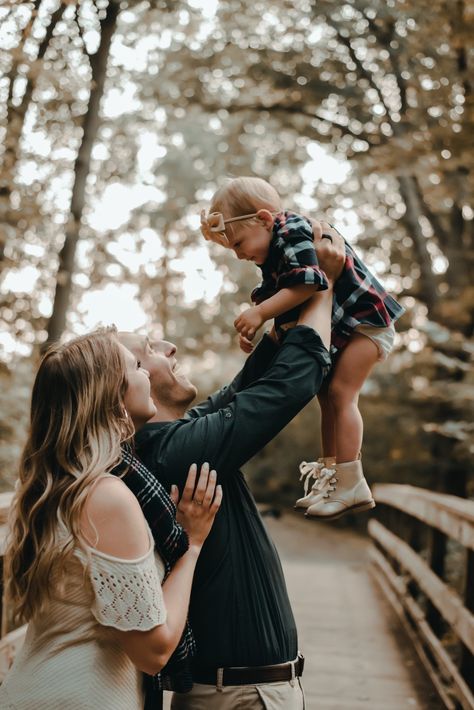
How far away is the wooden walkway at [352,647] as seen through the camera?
4.64m

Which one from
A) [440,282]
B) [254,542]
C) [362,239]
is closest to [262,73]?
[362,239]

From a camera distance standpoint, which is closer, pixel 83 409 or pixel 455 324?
pixel 83 409

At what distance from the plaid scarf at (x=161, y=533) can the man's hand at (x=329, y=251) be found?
0.91m

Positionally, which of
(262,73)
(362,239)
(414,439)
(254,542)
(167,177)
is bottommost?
(414,439)

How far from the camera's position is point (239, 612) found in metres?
2.29

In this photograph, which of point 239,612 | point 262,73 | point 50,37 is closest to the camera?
point 239,612

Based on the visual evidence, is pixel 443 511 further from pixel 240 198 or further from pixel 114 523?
pixel 114 523

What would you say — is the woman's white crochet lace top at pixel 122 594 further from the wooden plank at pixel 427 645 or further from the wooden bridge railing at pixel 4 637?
the wooden plank at pixel 427 645

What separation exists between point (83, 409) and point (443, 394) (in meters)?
7.57

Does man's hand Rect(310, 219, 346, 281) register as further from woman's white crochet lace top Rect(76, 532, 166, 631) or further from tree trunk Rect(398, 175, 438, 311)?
tree trunk Rect(398, 175, 438, 311)

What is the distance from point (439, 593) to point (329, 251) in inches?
110

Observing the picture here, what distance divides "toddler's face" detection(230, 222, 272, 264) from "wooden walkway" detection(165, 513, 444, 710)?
2.59m

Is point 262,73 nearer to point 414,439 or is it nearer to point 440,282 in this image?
point 440,282

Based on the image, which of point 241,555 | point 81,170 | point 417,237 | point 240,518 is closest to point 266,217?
point 240,518
